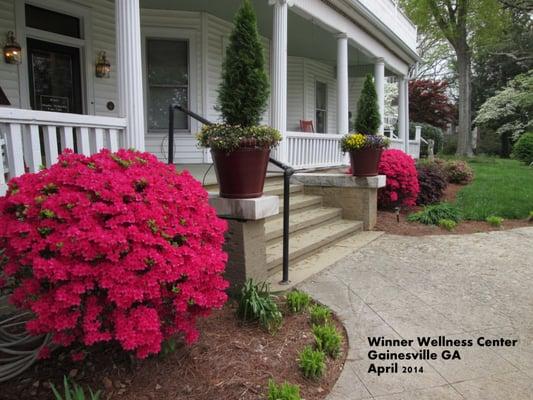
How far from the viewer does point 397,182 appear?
6.79 metres

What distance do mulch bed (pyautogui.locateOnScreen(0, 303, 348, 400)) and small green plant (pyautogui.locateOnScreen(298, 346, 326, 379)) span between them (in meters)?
0.03

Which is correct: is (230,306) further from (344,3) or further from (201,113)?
(344,3)

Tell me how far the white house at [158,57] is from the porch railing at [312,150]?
2 centimetres

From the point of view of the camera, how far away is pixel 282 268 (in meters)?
4.05

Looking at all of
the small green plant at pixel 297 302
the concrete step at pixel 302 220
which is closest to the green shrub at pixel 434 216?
the concrete step at pixel 302 220

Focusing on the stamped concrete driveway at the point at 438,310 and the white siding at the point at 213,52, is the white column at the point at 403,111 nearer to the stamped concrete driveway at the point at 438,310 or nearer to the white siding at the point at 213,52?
the white siding at the point at 213,52

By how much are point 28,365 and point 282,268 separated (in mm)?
2218

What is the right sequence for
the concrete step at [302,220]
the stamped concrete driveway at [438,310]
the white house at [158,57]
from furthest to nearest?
the concrete step at [302,220], the white house at [158,57], the stamped concrete driveway at [438,310]

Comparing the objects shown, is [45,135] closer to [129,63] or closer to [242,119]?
[129,63]

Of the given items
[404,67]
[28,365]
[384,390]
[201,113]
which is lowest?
[384,390]

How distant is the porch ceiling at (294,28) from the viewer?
7.22 meters

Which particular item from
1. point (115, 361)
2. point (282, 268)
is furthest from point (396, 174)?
point (115, 361)

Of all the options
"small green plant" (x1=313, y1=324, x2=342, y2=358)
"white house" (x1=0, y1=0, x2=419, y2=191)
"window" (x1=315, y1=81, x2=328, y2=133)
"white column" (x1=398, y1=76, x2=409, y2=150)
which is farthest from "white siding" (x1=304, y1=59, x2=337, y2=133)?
"small green plant" (x1=313, y1=324, x2=342, y2=358)

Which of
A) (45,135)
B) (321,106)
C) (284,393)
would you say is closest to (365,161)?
(45,135)
